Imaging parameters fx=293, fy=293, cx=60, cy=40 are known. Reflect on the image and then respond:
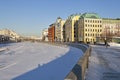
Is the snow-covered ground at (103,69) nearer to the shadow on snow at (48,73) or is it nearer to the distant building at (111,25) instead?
the shadow on snow at (48,73)

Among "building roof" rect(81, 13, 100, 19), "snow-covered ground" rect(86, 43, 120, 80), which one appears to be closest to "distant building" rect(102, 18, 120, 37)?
"building roof" rect(81, 13, 100, 19)

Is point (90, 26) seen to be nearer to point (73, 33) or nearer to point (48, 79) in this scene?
point (73, 33)

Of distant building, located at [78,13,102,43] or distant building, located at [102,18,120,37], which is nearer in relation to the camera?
distant building, located at [78,13,102,43]

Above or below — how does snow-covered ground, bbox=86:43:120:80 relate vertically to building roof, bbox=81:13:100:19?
below

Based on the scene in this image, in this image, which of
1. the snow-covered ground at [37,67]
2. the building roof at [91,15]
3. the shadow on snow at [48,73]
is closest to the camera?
the shadow on snow at [48,73]

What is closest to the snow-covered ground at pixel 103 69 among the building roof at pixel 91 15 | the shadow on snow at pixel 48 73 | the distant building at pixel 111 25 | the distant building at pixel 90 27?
the shadow on snow at pixel 48 73

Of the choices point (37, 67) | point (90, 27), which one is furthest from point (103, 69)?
point (90, 27)

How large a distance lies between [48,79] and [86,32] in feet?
458

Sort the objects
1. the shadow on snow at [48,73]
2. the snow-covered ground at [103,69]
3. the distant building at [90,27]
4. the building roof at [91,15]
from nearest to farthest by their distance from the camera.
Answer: the snow-covered ground at [103,69]
the shadow on snow at [48,73]
the distant building at [90,27]
the building roof at [91,15]

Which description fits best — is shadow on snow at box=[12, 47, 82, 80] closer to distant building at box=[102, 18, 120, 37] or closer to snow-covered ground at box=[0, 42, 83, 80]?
snow-covered ground at box=[0, 42, 83, 80]

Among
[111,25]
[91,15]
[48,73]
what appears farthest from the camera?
[111,25]

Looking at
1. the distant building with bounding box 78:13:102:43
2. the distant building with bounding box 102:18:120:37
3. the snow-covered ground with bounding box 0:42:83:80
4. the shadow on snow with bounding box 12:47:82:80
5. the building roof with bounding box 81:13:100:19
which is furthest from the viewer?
the distant building with bounding box 102:18:120:37

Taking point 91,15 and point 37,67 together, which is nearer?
point 37,67

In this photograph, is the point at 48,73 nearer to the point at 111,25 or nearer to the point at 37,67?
the point at 37,67
